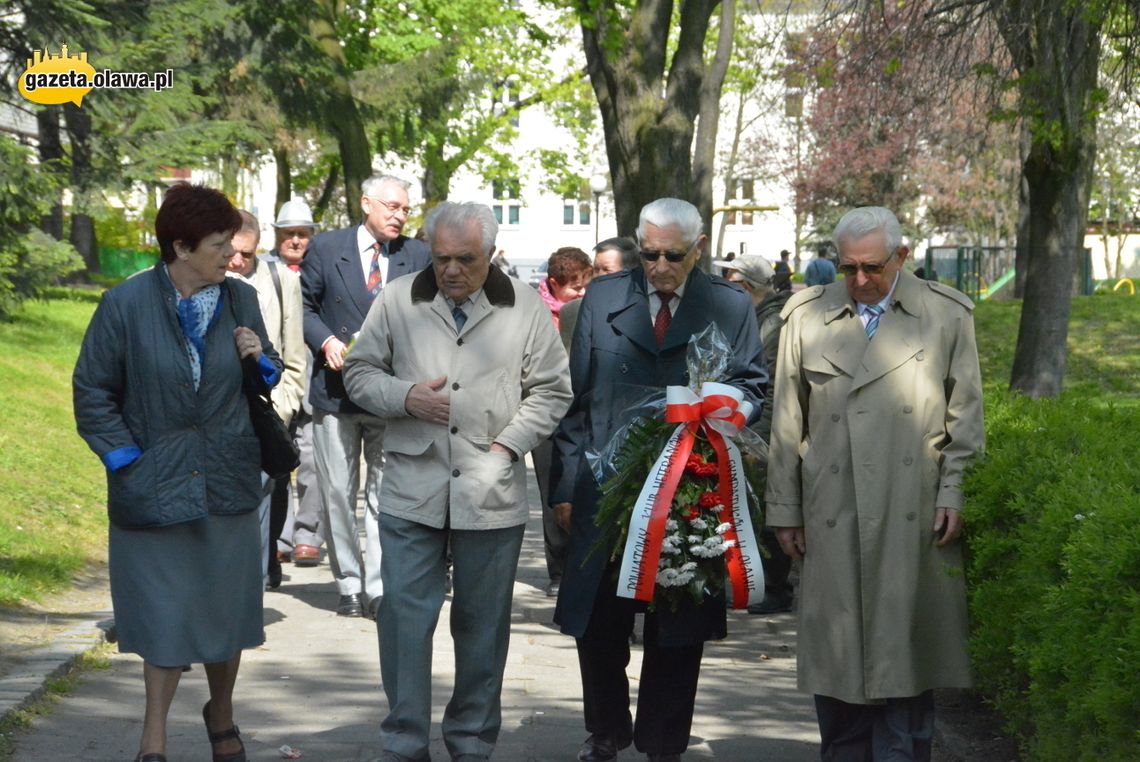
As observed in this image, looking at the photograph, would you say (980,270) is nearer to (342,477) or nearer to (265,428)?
(342,477)

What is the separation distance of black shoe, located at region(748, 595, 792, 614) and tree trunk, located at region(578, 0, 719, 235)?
16.5ft

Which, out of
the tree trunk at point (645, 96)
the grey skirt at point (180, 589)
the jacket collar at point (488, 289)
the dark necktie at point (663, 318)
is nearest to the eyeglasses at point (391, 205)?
the jacket collar at point (488, 289)

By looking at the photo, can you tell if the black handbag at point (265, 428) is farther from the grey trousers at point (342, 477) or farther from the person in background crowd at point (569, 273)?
the person in background crowd at point (569, 273)

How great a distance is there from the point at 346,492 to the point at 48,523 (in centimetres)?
302

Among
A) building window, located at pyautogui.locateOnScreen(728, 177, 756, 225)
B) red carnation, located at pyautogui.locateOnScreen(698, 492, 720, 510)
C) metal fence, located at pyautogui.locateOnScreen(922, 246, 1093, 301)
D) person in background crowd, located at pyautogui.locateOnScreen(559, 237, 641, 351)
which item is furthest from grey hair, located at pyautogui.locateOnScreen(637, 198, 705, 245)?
building window, located at pyautogui.locateOnScreen(728, 177, 756, 225)

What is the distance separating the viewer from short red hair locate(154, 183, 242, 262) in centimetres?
550

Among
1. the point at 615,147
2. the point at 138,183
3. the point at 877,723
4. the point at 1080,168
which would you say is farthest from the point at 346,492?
the point at 138,183

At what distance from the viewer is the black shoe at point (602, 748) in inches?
235

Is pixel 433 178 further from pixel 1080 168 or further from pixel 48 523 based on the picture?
pixel 48 523

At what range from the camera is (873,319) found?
561 cm

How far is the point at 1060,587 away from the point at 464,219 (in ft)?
7.65

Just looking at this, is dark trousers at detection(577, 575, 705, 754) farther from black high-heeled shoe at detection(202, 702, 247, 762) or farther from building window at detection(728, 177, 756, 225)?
building window at detection(728, 177, 756, 225)

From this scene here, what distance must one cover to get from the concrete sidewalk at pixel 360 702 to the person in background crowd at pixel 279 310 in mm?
864

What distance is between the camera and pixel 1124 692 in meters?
4.20
